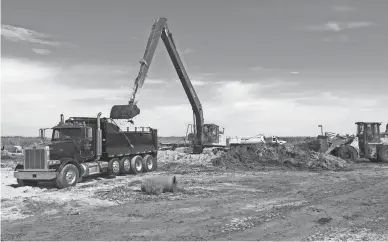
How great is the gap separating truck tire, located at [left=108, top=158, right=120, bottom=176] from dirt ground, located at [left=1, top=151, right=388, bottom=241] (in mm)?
2150

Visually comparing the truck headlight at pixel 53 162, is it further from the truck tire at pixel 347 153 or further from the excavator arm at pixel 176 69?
the truck tire at pixel 347 153

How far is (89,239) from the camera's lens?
816cm

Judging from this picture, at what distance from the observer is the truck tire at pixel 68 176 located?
50.3 ft

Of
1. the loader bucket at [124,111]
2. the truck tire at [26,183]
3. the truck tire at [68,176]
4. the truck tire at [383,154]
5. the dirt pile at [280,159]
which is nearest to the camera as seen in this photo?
the truck tire at [68,176]

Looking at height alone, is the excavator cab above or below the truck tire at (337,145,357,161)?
above

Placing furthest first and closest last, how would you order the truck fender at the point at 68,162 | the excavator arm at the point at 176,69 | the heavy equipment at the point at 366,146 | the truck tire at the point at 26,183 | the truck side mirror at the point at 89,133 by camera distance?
the heavy equipment at the point at 366,146, the excavator arm at the point at 176,69, the truck side mirror at the point at 89,133, the truck tire at the point at 26,183, the truck fender at the point at 68,162

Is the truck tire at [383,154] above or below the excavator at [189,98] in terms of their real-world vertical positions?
below

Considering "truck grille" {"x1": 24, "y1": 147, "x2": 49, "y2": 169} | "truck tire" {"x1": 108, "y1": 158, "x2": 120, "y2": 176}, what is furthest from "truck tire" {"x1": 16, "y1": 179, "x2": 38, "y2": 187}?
"truck tire" {"x1": 108, "y1": 158, "x2": 120, "y2": 176}

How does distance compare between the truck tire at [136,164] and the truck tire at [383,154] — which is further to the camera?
the truck tire at [383,154]

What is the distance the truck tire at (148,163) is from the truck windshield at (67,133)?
17.2 feet

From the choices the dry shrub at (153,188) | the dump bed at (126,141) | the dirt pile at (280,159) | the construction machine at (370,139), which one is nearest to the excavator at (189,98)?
the dump bed at (126,141)

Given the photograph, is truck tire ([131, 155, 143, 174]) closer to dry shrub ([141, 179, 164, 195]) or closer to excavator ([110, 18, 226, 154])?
excavator ([110, 18, 226, 154])

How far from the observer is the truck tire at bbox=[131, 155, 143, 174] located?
20562mm

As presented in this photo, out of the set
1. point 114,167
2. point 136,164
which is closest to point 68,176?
point 114,167
